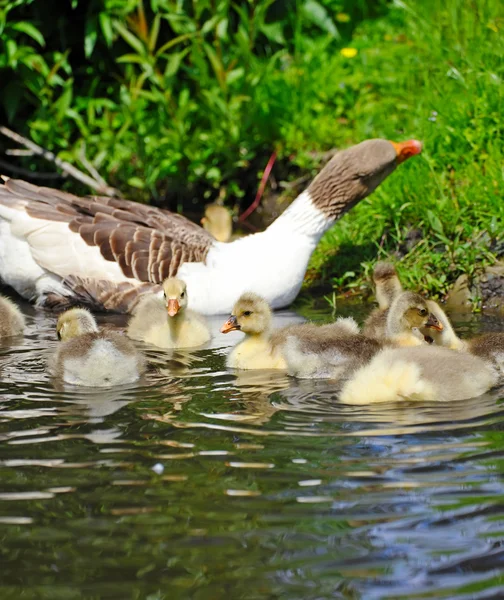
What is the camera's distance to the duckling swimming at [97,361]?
6395mm

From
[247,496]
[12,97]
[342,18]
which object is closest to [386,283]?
[247,496]

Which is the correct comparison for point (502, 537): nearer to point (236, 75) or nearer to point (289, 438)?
point (289, 438)

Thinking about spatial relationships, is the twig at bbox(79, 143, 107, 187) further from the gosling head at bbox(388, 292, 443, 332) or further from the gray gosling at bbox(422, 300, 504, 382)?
the gosling head at bbox(388, 292, 443, 332)

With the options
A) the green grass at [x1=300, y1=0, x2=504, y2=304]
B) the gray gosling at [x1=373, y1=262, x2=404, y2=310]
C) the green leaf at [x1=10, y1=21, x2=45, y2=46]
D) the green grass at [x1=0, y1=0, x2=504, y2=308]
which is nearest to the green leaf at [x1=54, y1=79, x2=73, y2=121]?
the green grass at [x1=0, y1=0, x2=504, y2=308]

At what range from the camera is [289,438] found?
5.28 m

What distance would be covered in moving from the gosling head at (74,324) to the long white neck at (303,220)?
8.40 feet

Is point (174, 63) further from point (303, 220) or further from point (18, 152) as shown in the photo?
point (303, 220)

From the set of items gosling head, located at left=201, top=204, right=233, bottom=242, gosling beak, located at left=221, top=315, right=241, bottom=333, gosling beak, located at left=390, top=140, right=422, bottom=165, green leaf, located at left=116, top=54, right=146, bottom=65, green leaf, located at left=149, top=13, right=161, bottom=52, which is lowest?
gosling beak, located at left=221, top=315, right=241, bottom=333

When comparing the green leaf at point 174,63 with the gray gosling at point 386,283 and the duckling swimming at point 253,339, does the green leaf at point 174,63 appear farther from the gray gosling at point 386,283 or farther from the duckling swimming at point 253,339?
the duckling swimming at point 253,339

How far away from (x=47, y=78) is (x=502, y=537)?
883cm

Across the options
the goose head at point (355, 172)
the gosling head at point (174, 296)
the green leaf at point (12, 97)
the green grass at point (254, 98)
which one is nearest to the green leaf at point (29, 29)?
the green grass at point (254, 98)

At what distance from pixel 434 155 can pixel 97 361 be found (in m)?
5.06

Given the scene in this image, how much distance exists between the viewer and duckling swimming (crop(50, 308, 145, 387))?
21.0ft

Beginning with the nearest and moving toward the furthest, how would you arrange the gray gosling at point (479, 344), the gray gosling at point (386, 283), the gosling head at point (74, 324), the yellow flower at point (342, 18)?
1. the gray gosling at point (479, 344)
2. the gosling head at point (74, 324)
3. the gray gosling at point (386, 283)
4. the yellow flower at point (342, 18)
